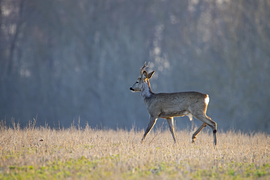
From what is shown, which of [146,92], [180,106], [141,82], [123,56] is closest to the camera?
[180,106]

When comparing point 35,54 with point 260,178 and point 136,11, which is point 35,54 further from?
point 260,178

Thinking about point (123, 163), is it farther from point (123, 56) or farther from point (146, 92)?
point (123, 56)

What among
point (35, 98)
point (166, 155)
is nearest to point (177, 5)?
point (35, 98)

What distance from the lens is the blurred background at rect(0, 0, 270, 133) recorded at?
35.9 meters

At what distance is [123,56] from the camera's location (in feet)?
127

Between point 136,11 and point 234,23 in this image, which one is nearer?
point 234,23

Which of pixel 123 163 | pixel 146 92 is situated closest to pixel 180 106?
pixel 146 92

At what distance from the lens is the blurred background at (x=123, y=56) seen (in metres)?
35.9

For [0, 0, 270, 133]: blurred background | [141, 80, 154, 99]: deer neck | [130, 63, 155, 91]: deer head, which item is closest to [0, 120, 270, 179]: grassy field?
[141, 80, 154, 99]: deer neck

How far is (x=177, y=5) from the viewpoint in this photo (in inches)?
1544

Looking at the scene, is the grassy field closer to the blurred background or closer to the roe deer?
the roe deer

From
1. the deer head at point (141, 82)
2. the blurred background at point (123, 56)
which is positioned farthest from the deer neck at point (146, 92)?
the blurred background at point (123, 56)

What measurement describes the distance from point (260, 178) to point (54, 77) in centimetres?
3425

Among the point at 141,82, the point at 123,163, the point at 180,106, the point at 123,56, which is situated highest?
the point at 123,56
